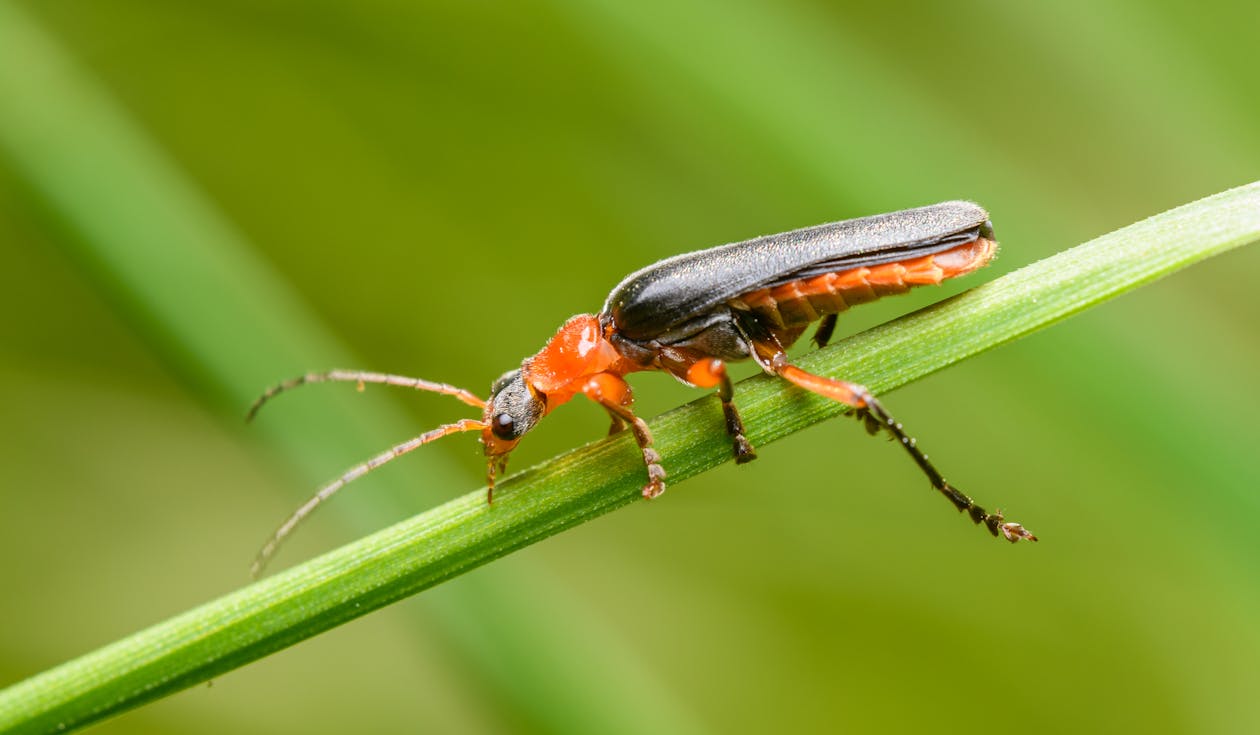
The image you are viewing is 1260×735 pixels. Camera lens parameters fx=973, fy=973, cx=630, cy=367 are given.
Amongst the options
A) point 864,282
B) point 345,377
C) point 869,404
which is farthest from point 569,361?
point 869,404

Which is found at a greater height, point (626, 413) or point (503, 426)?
point (503, 426)

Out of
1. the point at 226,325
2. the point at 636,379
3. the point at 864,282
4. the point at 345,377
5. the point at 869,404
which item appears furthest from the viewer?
the point at 636,379

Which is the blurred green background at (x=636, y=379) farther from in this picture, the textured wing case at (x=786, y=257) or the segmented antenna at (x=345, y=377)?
the textured wing case at (x=786, y=257)

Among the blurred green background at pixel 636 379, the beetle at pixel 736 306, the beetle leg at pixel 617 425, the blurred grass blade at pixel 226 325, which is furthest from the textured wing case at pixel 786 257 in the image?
the blurred grass blade at pixel 226 325

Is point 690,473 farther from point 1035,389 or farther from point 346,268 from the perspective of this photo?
point 346,268

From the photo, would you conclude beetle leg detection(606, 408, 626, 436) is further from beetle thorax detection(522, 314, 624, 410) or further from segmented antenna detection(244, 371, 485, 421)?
segmented antenna detection(244, 371, 485, 421)

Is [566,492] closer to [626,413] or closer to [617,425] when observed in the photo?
[626,413]
